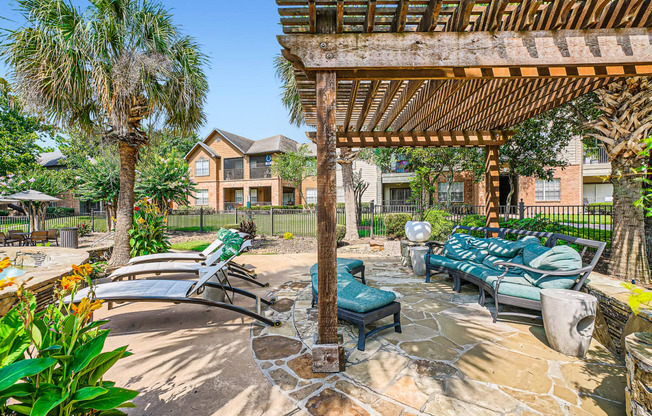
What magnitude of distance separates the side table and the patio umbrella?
630 inches

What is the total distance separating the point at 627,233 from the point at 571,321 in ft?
10.7

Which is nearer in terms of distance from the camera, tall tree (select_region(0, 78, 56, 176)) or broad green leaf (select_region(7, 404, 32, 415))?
broad green leaf (select_region(7, 404, 32, 415))

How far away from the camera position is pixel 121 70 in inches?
245

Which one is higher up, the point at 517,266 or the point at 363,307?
the point at 517,266

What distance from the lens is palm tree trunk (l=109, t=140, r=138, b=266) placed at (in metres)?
6.97

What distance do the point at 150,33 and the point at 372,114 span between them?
566cm

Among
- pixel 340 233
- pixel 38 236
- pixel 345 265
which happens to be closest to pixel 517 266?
pixel 345 265

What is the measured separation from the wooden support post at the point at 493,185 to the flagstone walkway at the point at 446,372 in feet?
10.0

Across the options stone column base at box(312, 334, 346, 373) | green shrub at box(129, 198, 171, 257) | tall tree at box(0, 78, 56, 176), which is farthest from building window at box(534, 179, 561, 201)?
tall tree at box(0, 78, 56, 176)

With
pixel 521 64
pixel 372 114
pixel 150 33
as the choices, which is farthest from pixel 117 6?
pixel 521 64

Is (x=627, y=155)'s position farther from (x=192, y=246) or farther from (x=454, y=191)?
(x=454, y=191)

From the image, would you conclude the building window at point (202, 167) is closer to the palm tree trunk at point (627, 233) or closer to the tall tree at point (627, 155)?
the tall tree at point (627, 155)

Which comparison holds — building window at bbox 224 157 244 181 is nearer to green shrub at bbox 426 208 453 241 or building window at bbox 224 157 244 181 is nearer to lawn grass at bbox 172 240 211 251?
lawn grass at bbox 172 240 211 251

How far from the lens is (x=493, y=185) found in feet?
20.4
